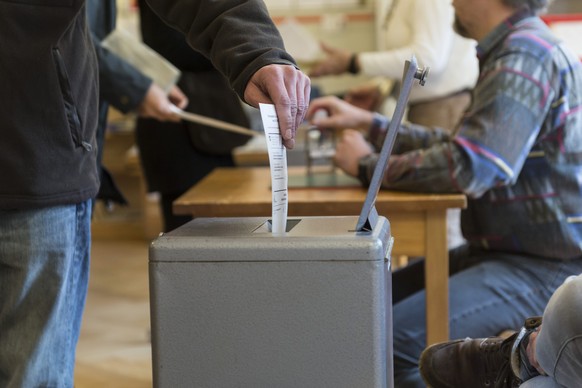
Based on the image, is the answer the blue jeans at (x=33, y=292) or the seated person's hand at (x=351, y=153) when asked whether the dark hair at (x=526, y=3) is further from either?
the blue jeans at (x=33, y=292)

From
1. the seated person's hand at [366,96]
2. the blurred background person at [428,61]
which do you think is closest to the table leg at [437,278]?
the blurred background person at [428,61]

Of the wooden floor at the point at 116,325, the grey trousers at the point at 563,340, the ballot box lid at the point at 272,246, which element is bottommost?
the wooden floor at the point at 116,325

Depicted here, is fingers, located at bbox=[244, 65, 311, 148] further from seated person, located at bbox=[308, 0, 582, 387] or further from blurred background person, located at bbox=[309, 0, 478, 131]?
blurred background person, located at bbox=[309, 0, 478, 131]

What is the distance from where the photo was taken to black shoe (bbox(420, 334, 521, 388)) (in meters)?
1.49

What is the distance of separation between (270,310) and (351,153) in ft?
3.96

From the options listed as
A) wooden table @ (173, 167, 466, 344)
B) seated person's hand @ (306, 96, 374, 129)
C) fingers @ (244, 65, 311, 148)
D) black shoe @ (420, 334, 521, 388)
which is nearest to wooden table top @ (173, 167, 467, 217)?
wooden table @ (173, 167, 466, 344)

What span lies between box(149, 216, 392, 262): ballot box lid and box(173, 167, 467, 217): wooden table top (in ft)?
2.77

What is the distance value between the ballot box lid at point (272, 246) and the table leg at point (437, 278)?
0.88m

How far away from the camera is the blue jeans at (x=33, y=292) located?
1.35m

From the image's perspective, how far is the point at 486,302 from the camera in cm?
195

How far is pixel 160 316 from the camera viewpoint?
1083mm

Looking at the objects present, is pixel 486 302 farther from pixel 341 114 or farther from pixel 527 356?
pixel 341 114

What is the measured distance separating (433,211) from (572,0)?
10.8 ft

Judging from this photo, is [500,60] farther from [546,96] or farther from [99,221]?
[99,221]
